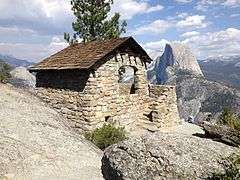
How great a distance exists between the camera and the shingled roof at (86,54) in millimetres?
20625

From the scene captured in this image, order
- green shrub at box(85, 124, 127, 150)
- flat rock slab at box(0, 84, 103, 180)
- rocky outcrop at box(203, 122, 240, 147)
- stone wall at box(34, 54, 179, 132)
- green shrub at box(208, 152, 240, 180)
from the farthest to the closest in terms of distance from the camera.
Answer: stone wall at box(34, 54, 179, 132) < green shrub at box(85, 124, 127, 150) < flat rock slab at box(0, 84, 103, 180) < rocky outcrop at box(203, 122, 240, 147) < green shrub at box(208, 152, 240, 180)

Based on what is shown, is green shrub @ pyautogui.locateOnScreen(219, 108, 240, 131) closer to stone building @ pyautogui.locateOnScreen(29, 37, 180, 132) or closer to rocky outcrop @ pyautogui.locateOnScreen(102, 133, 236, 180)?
rocky outcrop @ pyautogui.locateOnScreen(102, 133, 236, 180)

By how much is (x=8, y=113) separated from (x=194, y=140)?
Result: 9919 mm

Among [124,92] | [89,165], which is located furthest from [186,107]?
[89,165]

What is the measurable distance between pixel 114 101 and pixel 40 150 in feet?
26.2

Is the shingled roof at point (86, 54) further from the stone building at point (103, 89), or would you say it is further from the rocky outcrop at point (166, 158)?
the rocky outcrop at point (166, 158)

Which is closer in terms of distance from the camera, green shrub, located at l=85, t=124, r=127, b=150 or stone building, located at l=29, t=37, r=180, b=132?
green shrub, located at l=85, t=124, r=127, b=150

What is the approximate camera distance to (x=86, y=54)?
71.7 ft

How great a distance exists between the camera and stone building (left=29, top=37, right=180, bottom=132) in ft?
65.6

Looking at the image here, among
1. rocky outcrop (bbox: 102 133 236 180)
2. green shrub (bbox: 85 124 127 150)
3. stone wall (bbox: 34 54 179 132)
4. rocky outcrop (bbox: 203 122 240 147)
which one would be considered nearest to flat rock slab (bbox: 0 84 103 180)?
green shrub (bbox: 85 124 127 150)

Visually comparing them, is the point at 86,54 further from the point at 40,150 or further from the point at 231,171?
the point at 231,171

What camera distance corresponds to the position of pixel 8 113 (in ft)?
55.9

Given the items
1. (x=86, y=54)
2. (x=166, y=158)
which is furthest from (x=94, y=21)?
(x=166, y=158)

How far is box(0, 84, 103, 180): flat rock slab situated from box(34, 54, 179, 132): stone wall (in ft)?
6.89
